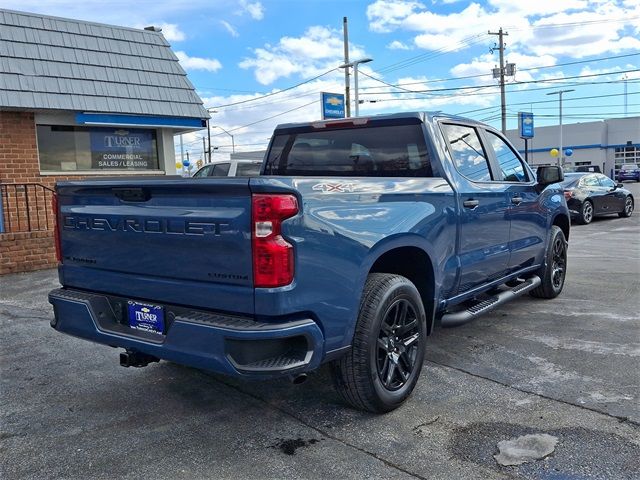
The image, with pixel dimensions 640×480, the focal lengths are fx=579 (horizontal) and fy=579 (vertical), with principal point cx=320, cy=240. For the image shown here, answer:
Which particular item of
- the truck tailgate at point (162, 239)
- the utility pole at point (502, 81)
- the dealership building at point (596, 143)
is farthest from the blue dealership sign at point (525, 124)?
the truck tailgate at point (162, 239)

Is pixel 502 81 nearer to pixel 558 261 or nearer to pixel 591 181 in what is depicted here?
pixel 591 181

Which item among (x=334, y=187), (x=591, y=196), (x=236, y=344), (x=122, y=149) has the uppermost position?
(x=122, y=149)

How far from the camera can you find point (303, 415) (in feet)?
12.4

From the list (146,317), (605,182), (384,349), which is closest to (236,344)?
(146,317)

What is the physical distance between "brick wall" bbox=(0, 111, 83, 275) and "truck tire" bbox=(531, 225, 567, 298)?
7.67m

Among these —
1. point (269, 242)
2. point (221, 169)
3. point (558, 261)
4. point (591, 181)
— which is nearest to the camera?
point (269, 242)

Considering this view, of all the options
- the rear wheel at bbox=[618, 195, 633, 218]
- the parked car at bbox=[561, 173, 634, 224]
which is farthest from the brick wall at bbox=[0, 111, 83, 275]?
the rear wheel at bbox=[618, 195, 633, 218]

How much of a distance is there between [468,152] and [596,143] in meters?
74.4

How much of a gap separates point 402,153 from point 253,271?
2.11m

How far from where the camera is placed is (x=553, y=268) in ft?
21.9

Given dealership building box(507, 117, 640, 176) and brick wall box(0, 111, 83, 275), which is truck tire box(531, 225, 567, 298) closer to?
brick wall box(0, 111, 83, 275)

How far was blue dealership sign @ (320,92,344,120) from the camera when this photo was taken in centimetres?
2344

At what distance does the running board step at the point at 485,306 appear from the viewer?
4480mm

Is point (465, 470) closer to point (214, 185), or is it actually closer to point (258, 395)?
point (258, 395)
